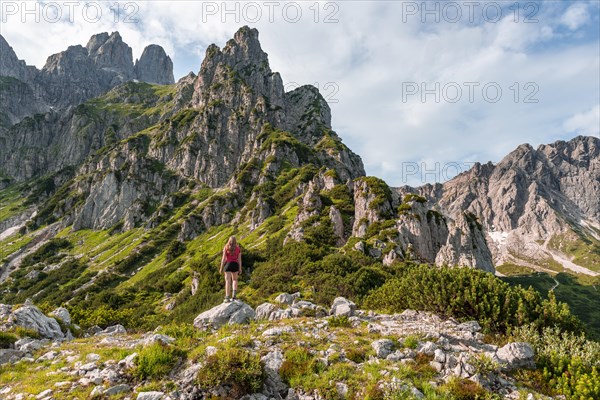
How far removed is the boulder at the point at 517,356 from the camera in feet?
41.8

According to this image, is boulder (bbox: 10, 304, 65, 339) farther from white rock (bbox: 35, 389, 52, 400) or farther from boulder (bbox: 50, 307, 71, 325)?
white rock (bbox: 35, 389, 52, 400)

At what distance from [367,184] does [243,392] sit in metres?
101

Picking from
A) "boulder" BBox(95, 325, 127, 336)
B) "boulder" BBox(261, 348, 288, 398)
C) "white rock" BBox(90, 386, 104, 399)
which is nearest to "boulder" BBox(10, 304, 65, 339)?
"boulder" BBox(95, 325, 127, 336)

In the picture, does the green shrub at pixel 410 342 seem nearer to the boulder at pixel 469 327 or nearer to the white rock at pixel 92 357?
the boulder at pixel 469 327

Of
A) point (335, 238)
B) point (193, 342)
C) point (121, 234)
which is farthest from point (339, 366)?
point (121, 234)

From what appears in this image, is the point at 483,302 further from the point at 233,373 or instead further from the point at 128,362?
the point at 128,362

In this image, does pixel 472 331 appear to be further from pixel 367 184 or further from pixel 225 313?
pixel 367 184

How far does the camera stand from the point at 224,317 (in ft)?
64.4

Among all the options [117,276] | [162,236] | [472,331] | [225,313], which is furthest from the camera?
[162,236]

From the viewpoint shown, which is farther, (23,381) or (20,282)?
(20,282)

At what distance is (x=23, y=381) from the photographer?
12977mm

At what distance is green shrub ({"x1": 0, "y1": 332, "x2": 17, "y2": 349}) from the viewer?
1725 cm

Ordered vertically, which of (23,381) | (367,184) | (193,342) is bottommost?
(23,381)

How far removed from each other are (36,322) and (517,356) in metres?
26.1
